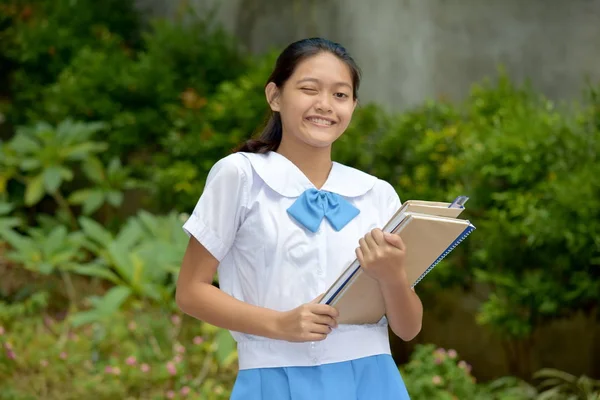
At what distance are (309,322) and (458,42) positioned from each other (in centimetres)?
422

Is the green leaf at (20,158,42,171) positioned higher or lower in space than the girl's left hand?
lower

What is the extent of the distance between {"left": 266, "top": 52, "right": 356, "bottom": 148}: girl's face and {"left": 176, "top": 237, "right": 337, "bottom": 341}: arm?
317mm

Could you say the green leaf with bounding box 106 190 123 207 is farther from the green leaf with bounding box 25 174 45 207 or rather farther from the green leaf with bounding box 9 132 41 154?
the green leaf with bounding box 9 132 41 154

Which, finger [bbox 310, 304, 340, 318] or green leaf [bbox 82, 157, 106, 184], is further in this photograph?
green leaf [bbox 82, 157, 106, 184]

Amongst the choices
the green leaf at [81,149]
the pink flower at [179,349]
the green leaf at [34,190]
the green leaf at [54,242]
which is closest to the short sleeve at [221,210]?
the pink flower at [179,349]

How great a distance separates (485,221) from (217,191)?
105 inches

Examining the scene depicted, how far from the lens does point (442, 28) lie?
5734 mm

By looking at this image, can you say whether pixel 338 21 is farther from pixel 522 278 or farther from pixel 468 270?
pixel 522 278

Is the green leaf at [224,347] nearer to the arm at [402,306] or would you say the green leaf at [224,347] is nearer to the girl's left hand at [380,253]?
the arm at [402,306]

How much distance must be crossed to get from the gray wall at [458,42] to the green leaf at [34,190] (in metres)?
2.25

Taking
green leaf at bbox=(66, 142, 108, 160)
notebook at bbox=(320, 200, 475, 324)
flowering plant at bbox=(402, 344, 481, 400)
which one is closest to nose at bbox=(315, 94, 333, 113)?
notebook at bbox=(320, 200, 475, 324)

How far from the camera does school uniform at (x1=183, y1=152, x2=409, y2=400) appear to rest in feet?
6.05

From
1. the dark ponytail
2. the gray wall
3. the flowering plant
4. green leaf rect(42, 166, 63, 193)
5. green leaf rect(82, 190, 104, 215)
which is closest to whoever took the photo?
the dark ponytail

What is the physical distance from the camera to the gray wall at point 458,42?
537 centimetres
